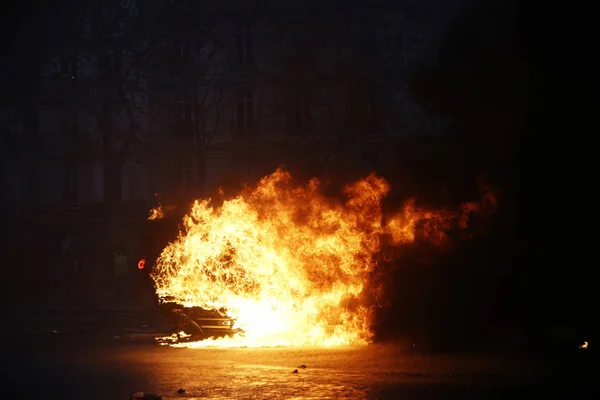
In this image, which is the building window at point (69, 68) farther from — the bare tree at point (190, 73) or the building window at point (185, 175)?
the building window at point (185, 175)

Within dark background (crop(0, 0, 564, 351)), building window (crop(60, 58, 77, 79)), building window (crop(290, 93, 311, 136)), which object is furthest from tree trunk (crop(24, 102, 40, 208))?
dark background (crop(0, 0, 564, 351))

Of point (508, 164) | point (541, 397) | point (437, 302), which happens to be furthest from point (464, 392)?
point (508, 164)

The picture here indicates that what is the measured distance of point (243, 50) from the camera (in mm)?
45344

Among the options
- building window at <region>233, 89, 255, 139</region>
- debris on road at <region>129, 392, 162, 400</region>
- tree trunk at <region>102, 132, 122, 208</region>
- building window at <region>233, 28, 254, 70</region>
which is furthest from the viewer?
building window at <region>233, 89, 255, 139</region>

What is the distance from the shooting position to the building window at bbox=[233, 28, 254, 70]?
4503 cm

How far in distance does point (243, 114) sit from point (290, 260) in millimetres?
27597

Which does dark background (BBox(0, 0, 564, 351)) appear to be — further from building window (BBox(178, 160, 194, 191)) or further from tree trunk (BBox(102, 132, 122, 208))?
building window (BBox(178, 160, 194, 191))

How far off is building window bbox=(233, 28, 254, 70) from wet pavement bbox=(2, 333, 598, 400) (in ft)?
93.6

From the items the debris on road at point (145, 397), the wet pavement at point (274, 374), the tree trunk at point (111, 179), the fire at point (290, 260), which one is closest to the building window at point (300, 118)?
the tree trunk at point (111, 179)

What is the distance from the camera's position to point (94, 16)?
3969cm

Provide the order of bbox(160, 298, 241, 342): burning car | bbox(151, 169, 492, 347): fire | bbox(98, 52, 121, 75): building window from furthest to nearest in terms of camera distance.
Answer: bbox(98, 52, 121, 75): building window
bbox(160, 298, 241, 342): burning car
bbox(151, 169, 492, 347): fire

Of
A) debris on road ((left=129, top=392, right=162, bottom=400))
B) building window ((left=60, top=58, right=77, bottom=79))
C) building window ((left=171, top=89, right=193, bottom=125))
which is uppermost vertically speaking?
building window ((left=60, top=58, right=77, bottom=79))

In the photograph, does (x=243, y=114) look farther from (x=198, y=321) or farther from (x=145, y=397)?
(x=145, y=397)

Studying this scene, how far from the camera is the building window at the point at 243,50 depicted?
4503 cm
